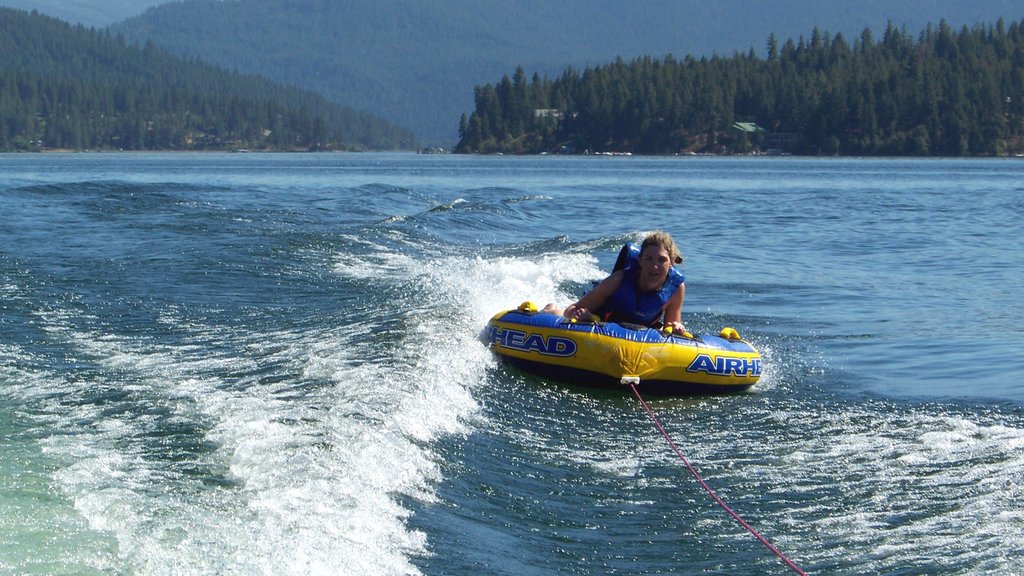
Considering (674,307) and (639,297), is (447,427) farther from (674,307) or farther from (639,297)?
(674,307)

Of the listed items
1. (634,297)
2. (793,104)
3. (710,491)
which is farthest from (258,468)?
(793,104)

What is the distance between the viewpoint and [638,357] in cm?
1116

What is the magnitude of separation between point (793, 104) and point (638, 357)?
14394cm

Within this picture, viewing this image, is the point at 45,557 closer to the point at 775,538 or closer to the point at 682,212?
the point at 775,538

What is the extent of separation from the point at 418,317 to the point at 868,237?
18.1 meters

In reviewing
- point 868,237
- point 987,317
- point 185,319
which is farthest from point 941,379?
point 868,237

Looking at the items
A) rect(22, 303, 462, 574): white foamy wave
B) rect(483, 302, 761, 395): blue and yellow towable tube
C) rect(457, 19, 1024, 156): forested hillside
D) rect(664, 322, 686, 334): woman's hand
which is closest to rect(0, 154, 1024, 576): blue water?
rect(22, 303, 462, 574): white foamy wave

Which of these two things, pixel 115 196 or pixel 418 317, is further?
pixel 115 196

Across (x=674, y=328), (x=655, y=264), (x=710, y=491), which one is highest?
(x=655, y=264)

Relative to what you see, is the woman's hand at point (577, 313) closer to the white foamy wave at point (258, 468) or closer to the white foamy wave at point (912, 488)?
the white foamy wave at point (258, 468)

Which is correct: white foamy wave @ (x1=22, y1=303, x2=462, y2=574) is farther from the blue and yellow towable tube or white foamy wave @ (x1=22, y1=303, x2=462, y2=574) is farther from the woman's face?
the woman's face

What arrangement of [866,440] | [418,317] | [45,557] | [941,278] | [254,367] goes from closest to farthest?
[45,557], [866,440], [254,367], [418,317], [941,278]

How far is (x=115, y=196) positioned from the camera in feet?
103

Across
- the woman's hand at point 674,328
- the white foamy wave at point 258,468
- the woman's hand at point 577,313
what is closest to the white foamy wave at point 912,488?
the woman's hand at point 674,328
